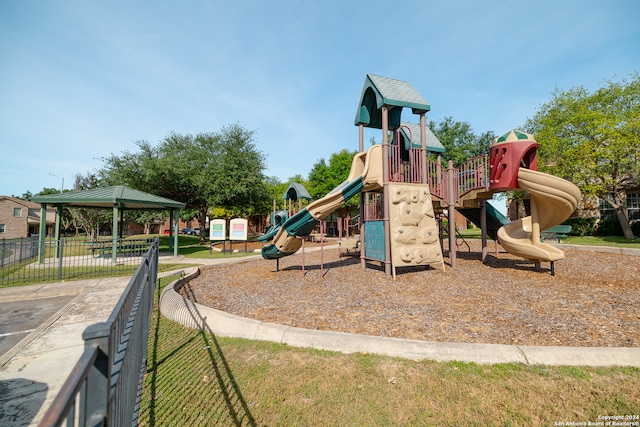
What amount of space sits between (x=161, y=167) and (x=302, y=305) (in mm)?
19227

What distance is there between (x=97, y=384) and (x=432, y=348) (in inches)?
132

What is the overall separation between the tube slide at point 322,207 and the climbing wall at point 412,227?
2.93ft

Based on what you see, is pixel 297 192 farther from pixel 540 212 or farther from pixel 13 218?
pixel 13 218

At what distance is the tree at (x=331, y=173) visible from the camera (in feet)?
122

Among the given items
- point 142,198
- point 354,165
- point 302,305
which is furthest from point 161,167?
point 302,305

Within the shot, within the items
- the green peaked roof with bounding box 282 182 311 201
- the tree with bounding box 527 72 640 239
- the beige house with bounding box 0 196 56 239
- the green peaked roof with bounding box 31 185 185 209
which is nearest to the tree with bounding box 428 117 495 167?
the tree with bounding box 527 72 640 239

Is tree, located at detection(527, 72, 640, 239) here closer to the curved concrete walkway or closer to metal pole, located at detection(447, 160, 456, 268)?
metal pole, located at detection(447, 160, 456, 268)

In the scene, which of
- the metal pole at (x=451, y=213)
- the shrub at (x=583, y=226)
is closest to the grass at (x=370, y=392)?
the metal pole at (x=451, y=213)

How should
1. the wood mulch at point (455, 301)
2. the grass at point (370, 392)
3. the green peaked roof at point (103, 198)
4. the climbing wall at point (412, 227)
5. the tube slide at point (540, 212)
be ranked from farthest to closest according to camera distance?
the green peaked roof at point (103, 198), the climbing wall at point (412, 227), the tube slide at point (540, 212), the wood mulch at point (455, 301), the grass at point (370, 392)

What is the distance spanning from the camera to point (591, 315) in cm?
509

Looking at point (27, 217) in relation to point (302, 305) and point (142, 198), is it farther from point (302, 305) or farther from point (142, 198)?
point (302, 305)

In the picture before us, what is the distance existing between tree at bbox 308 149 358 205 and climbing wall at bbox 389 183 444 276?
27.0 meters

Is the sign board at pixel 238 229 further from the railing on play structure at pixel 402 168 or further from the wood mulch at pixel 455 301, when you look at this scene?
the railing on play structure at pixel 402 168

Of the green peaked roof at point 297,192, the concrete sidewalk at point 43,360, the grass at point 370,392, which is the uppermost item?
the green peaked roof at point 297,192
